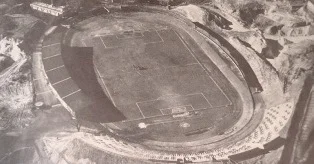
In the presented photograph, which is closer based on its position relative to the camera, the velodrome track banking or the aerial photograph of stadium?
the aerial photograph of stadium

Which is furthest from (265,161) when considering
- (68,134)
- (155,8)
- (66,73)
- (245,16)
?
(155,8)

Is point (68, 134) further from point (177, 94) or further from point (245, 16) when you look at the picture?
point (245, 16)

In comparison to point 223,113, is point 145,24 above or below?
above

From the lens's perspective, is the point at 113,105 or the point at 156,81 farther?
the point at 156,81

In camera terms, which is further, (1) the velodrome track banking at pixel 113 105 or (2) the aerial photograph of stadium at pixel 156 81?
(1) the velodrome track banking at pixel 113 105

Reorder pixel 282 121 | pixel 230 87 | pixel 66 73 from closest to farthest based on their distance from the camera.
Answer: pixel 282 121 < pixel 66 73 < pixel 230 87

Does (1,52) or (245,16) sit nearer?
(1,52)

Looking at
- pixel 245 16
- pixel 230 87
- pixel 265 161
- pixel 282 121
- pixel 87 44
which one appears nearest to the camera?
pixel 265 161

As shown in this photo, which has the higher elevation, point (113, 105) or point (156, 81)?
point (156, 81)
